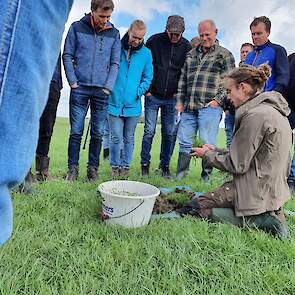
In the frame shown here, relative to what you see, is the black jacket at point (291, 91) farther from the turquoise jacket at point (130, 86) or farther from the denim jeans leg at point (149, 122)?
the turquoise jacket at point (130, 86)

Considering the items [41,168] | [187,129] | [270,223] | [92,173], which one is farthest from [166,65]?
[270,223]

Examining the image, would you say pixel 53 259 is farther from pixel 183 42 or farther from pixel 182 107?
pixel 183 42

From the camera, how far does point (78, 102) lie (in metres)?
4.57

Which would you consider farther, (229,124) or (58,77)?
(229,124)

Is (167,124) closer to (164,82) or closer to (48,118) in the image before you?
(164,82)

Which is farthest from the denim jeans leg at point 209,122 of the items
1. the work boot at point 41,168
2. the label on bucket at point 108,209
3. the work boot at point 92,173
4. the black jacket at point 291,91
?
the label on bucket at point 108,209

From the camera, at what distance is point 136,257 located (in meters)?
2.35

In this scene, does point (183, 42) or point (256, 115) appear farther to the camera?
point (183, 42)

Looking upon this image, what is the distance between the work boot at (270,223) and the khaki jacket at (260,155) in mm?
57

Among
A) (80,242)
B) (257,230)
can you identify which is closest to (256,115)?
(257,230)

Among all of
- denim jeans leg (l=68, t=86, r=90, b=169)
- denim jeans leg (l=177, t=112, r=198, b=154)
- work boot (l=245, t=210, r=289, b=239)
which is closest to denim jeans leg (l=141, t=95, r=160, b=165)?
denim jeans leg (l=177, t=112, r=198, b=154)

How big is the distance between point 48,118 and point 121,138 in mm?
1077

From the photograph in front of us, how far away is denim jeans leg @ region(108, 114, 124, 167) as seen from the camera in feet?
16.2

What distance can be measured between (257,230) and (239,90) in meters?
1.19
